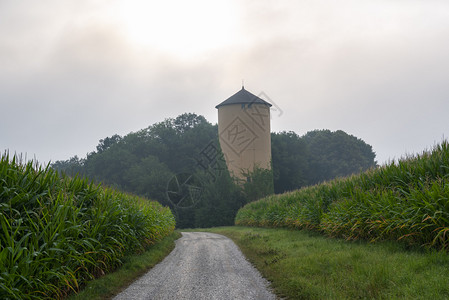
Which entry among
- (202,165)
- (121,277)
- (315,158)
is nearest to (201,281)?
(121,277)

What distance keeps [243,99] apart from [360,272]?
39.4m

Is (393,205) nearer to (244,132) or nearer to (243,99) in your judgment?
(244,132)

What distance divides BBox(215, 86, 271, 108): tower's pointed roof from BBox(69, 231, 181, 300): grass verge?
34.1 m

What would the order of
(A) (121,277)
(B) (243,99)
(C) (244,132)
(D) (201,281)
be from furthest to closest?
(B) (243,99) → (C) (244,132) → (A) (121,277) → (D) (201,281)

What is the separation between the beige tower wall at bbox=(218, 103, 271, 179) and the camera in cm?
4418

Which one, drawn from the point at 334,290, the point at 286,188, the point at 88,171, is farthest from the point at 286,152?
the point at 334,290

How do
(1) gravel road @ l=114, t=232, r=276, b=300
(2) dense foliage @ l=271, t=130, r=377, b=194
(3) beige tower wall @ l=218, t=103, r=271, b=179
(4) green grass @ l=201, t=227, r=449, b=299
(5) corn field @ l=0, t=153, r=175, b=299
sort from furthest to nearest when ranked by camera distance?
1. (2) dense foliage @ l=271, t=130, r=377, b=194
2. (3) beige tower wall @ l=218, t=103, r=271, b=179
3. (1) gravel road @ l=114, t=232, r=276, b=300
4. (4) green grass @ l=201, t=227, r=449, b=299
5. (5) corn field @ l=0, t=153, r=175, b=299

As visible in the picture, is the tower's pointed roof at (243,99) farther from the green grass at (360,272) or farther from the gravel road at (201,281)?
the green grass at (360,272)

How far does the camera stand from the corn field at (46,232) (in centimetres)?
520

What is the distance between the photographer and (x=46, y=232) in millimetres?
6012

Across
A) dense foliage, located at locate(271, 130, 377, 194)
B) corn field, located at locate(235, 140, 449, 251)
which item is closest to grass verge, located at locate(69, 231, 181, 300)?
corn field, located at locate(235, 140, 449, 251)

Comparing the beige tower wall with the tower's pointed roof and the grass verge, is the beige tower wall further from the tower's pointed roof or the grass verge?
the grass verge

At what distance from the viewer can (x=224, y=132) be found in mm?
45344

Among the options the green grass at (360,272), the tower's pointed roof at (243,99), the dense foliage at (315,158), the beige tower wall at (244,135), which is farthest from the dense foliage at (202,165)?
the green grass at (360,272)
